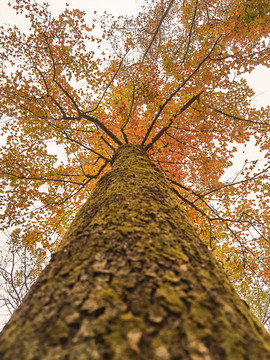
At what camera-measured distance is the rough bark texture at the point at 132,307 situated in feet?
2.07

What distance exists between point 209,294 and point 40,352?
2.58ft

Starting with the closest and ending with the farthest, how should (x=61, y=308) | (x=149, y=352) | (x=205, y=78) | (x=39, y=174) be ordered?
(x=149, y=352), (x=61, y=308), (x=39, y=174), (x=205, y=78)

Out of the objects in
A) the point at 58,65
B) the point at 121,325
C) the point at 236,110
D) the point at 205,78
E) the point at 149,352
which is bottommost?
the point at 149,352

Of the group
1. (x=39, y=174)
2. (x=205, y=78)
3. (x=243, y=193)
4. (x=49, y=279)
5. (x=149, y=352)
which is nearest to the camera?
(x=149, y=352)

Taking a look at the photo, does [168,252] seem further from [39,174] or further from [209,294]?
[39,174]

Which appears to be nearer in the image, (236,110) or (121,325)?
(121,325)

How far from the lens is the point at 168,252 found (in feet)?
4.00

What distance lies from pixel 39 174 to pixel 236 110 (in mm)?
9299

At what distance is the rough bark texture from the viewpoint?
63 centimetres

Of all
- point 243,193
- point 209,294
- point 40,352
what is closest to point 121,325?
point 40,352

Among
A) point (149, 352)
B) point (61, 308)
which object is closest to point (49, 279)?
point (61, 308)

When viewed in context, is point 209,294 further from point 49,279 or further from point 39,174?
point 39,174

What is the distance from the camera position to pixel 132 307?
790 millimetres

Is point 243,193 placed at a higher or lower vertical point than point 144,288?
higher
